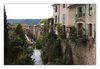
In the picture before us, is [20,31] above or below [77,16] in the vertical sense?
below

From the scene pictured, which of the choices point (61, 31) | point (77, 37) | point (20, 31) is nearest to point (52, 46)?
point (61, 31)

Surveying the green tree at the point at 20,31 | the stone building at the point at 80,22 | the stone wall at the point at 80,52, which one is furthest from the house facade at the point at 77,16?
the green tree at the point at 20,31

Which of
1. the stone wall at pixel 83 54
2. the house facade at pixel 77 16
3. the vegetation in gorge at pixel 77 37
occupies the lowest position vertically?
the stone wall at pixel 83 54

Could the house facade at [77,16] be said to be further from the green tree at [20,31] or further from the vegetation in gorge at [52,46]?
the green tree at [20,31]

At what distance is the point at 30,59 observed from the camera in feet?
22.5

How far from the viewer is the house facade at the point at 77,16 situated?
6.82 meters

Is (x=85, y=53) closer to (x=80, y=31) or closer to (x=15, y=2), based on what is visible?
(x=80, y=31)

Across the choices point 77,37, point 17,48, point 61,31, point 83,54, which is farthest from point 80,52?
point 17,48

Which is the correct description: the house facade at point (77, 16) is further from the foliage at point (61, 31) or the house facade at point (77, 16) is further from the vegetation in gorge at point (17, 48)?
the vegetation in gorge at point (17, 48)

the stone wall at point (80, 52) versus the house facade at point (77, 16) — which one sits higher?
the house facade at point (77, 16)

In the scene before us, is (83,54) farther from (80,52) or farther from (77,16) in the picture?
(77,16)

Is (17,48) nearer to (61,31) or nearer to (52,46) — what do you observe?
(52,46)

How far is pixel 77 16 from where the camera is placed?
686 cm

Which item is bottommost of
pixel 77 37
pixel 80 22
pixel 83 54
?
pixel 83 54
